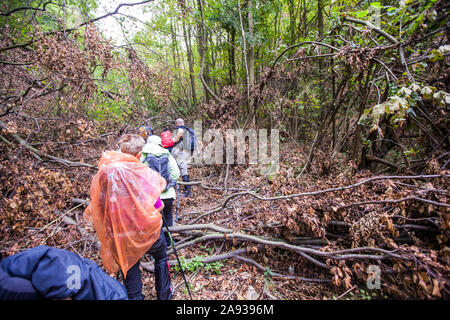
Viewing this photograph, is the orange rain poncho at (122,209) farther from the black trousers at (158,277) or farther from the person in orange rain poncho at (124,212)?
the black trousers at (158,277)

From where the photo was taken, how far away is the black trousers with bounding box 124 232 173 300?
2.15m

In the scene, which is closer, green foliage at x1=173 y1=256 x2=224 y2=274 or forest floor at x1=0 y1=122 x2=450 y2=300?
forest floor at x1=0 y1=122 x2=450 y2=300

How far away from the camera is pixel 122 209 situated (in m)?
1.90

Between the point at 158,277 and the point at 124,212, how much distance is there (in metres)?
1.01

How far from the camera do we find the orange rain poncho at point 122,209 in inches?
73.7

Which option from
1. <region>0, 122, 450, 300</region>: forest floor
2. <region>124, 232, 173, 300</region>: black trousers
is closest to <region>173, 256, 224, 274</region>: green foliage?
<region>0, 122, 450, 300</region>: forest floor

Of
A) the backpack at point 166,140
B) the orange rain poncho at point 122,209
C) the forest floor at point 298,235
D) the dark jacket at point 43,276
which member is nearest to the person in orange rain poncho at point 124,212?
the orange rain poncho at point 122,209

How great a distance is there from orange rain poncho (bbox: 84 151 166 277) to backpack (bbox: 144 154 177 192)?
77cm

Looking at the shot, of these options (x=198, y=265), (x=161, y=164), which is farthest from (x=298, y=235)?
(x=161, y=164)

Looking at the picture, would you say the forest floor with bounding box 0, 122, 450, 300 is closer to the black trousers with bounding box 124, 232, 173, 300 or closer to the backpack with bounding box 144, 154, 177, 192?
the black trousers with bounding box 124, 232, 173, 300
